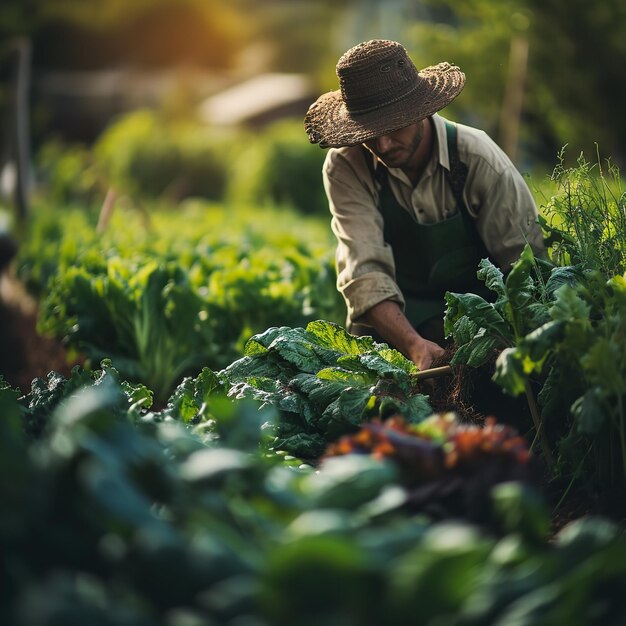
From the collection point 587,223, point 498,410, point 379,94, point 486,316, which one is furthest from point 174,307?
point 486,316

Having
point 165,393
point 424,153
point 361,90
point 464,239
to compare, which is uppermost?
point 361,90

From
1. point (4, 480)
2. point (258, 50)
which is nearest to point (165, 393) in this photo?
point (4, 480)

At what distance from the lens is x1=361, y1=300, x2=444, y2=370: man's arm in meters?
3.79

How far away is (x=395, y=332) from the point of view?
13.3 ft

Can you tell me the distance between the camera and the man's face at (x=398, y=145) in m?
4.14

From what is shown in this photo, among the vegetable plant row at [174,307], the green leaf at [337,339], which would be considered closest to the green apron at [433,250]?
the green leaf at [337,339]

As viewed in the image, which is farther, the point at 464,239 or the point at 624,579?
the point at 464,239

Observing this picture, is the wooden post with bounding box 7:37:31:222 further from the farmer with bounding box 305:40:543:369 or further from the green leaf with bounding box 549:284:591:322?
the green leaf with bounding box 549:284:591:322

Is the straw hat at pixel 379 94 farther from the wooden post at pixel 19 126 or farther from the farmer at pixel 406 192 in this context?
the wooden post at pixel 19 126

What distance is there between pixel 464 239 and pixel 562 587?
272cm

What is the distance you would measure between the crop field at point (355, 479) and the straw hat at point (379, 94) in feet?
2.26

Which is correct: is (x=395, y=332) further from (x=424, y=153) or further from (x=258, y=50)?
Result: (x=258, y=50)

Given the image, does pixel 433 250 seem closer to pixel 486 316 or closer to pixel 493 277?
pixel 493 277

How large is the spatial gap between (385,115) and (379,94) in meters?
0.09
